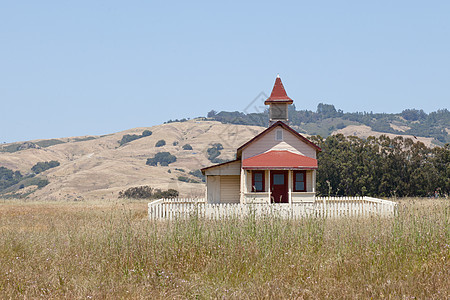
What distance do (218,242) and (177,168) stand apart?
515 ft

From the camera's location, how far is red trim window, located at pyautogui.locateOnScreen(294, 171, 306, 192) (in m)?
32.3

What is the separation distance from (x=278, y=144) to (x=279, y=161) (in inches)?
68.5

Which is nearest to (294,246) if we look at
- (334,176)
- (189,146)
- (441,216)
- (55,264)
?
(441,216)

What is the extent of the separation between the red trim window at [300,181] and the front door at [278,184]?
740 millimetres

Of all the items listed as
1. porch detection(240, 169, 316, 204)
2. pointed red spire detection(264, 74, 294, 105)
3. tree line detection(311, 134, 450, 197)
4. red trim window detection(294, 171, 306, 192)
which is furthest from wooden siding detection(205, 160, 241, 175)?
tree line detection(311, 134, 450, 197)

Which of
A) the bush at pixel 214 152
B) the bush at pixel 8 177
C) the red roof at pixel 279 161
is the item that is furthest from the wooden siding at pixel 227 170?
the bush at pixel 214 152

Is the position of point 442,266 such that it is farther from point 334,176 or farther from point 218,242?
point 334,176

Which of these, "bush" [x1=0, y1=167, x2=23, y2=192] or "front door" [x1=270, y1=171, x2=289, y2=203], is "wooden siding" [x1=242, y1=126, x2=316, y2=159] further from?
"bush" [x1=0, y1=167, x2=23, y2=192]

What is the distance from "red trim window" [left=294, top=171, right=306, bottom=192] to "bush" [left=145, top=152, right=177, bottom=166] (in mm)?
141769

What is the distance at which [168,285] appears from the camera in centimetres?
879

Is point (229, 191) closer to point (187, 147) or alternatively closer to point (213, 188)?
point (213, 188)

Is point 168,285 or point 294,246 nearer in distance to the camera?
point 168,285

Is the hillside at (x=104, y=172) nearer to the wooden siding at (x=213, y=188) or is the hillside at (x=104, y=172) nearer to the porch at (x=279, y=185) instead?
the wooden siding at (x=213, y=188)

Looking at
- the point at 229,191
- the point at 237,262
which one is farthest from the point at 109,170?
the point at 237,262
